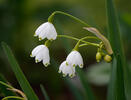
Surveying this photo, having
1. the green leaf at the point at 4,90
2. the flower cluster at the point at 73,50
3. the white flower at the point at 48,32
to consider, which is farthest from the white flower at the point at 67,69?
the green leaf at the point at 4,90

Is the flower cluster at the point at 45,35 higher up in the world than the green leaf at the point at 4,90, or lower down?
higher up

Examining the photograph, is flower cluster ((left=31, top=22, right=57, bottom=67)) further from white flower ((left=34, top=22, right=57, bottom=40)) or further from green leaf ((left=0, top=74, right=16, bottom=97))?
green leaf ((left=0, top=74, right=16, bottom=97))

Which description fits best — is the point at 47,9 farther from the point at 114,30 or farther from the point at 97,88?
the point at 114,30

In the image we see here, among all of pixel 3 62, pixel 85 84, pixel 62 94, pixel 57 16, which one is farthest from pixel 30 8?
pixel 85 84

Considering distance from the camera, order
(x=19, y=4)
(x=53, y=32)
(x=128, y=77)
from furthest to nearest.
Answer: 1. (x=19, y=4)
2. (x=128, y=77)
3. (x=53, y=32)

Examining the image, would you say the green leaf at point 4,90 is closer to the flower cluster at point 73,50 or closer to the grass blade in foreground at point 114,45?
the flower cluster at point 73,50

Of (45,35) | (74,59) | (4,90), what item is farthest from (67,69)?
(4,90)

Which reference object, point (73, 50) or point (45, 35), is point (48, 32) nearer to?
point (45, 35)

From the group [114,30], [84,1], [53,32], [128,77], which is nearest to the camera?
[53,32]

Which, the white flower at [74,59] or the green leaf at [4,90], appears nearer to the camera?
the white flower at [74,59]

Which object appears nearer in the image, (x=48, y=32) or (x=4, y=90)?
(x=48, y=32)

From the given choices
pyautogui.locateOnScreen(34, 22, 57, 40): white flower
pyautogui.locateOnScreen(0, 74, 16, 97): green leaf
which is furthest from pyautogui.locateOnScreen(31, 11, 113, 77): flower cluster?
pyautogui.locateOnScreen(0, 74, 16, 97): green leaf
